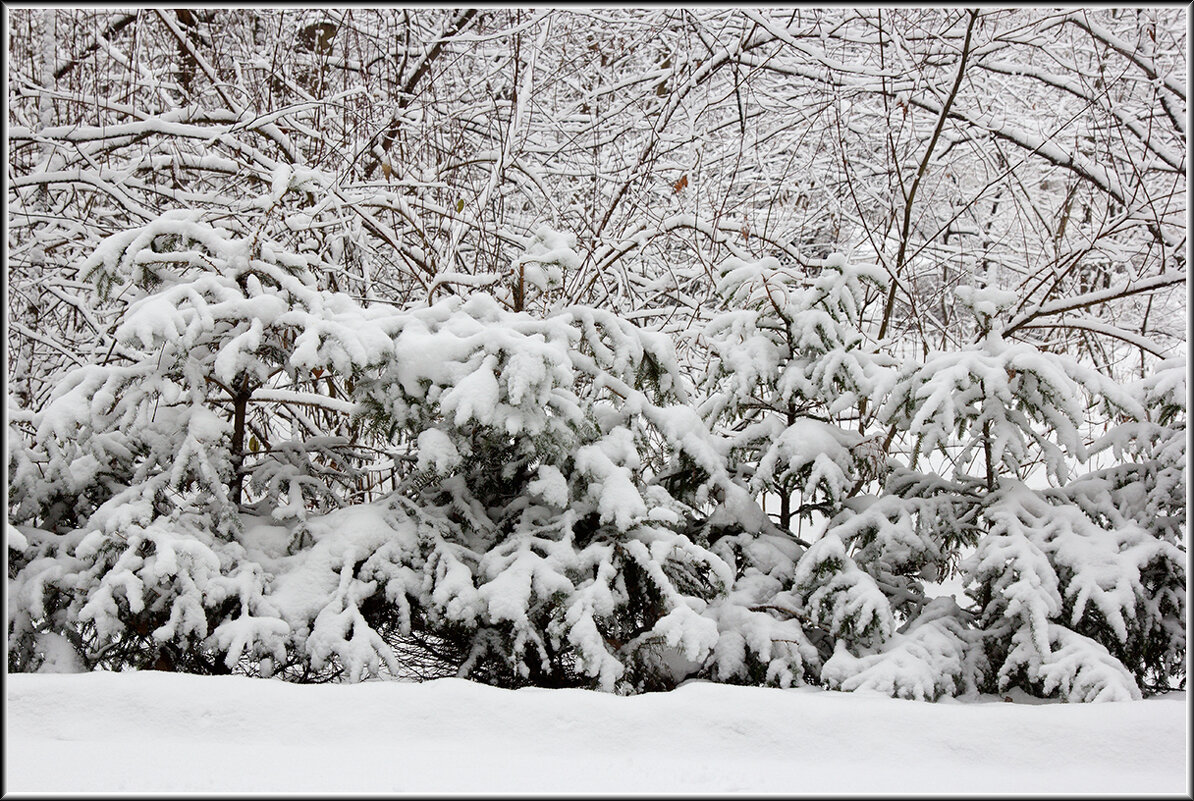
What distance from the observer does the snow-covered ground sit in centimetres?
229

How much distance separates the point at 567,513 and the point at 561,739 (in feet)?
3.55

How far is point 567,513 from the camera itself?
3.55 metres

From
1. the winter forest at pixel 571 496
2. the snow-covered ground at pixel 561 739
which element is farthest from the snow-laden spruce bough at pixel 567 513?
the snow-covered ground at pixel 561 739

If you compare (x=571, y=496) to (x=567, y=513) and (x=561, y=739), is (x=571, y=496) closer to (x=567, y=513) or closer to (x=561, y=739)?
(x=567, y=513)

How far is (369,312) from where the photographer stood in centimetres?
370

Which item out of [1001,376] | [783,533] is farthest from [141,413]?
[1001,376]

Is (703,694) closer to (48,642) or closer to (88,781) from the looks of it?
(88,781)

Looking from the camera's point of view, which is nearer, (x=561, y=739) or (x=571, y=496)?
(x=561, y=739)

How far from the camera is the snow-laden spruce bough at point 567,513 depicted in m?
3.25

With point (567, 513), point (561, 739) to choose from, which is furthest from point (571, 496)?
point (561, 739)

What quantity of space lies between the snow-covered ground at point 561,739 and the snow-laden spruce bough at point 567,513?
0.39 m

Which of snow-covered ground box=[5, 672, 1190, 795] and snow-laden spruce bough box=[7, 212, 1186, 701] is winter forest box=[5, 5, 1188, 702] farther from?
snow-covered ground box=[5, 672, 1190, 795]

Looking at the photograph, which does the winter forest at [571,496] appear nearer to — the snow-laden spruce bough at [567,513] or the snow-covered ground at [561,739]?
the snow-laden spruce bough at [567,513]

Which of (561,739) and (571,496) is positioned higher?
(571,496)
